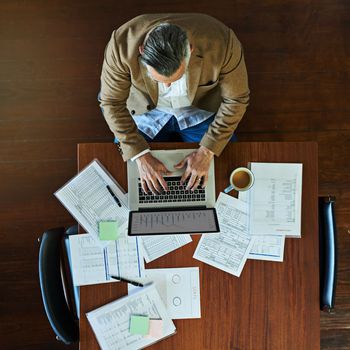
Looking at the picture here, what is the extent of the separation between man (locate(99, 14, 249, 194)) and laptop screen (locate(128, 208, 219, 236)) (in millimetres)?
103

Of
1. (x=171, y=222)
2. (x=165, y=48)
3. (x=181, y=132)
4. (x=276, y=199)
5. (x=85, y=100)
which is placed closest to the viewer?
(x=165, y=48)

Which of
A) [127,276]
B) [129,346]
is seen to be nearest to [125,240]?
[127,276]

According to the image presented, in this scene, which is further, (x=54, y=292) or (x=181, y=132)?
(x=181, y=132)

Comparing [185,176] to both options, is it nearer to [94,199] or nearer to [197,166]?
[197,166]

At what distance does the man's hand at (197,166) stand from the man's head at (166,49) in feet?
1.14

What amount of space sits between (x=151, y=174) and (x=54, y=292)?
1.65 ft

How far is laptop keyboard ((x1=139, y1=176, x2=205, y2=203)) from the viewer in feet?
4.14

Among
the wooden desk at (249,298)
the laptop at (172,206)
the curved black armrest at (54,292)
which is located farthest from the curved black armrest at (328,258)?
the curved black armrest at (54,292)

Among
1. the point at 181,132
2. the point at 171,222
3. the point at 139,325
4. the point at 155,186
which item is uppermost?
the point at 181,132

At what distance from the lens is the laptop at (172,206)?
3.84 ft

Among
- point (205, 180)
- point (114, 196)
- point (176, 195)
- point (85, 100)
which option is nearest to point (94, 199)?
point (114, 196)

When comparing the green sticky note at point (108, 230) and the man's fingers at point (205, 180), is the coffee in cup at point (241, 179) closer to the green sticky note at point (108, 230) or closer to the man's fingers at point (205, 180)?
the man's fingers at point (205, 180)

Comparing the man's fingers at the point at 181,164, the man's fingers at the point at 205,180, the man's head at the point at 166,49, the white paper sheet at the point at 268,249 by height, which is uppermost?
the man's head at the point at 166,49

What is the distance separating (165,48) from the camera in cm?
95
